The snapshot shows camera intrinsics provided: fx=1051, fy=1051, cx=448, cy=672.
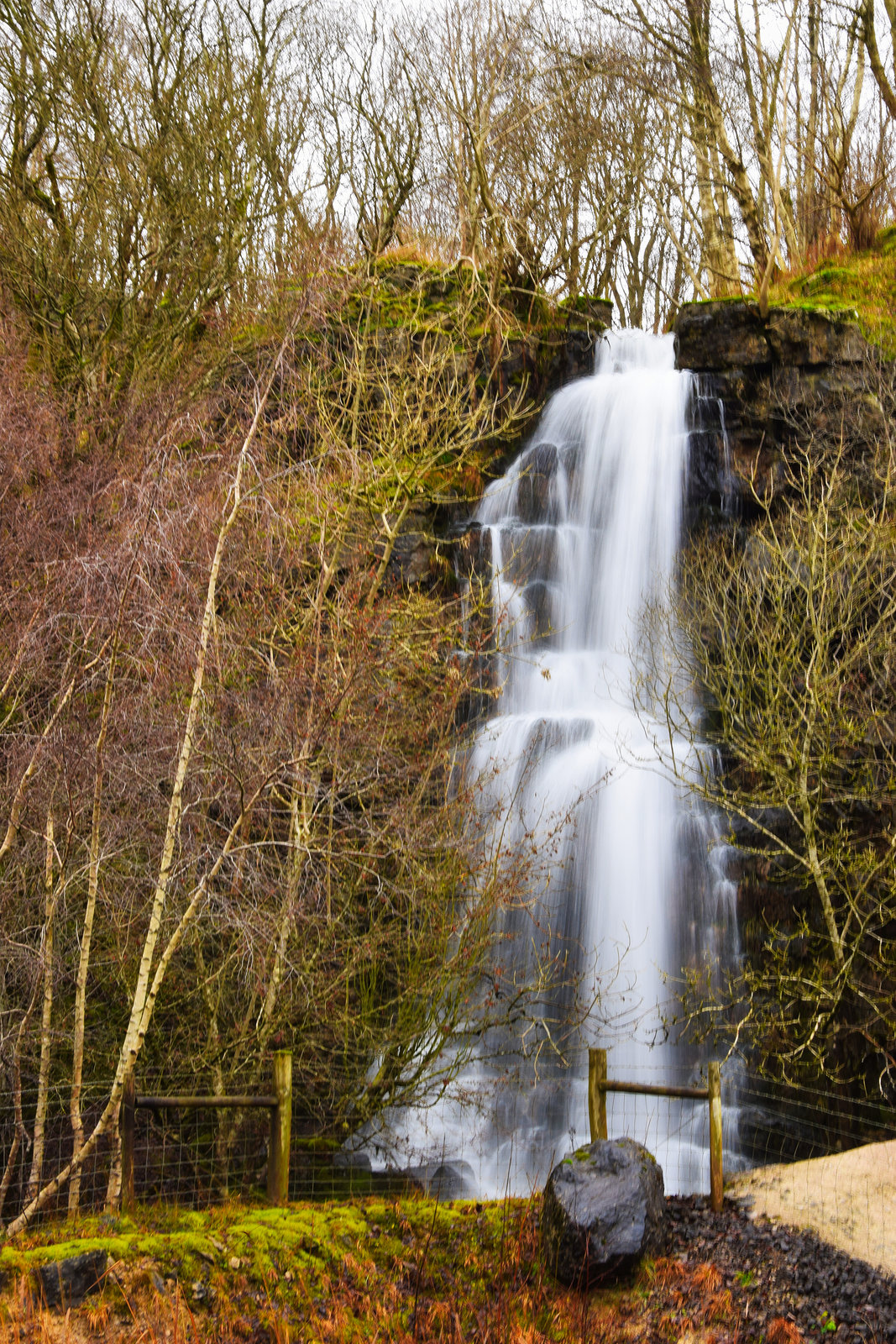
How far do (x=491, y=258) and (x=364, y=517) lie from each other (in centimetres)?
704

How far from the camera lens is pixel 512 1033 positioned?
10734mm

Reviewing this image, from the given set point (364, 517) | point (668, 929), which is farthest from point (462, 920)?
point (364, 517)

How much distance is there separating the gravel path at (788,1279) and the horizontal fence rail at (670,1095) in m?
0.29

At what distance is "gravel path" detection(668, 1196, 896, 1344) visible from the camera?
→ 6230 millimetres

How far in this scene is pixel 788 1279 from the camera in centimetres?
674

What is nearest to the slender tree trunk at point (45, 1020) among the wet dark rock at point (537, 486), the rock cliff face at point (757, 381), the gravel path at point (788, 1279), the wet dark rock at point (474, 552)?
→ the gravel path at point (788, 1279)

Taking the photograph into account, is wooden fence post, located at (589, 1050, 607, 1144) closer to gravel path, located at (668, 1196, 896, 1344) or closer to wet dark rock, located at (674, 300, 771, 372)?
gravel path, located at (668, 1196, 896, 1344)

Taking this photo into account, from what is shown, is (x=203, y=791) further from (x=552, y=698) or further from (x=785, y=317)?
(x=785, y=317)

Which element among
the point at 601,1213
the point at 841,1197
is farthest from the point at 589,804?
the point at 601,1213

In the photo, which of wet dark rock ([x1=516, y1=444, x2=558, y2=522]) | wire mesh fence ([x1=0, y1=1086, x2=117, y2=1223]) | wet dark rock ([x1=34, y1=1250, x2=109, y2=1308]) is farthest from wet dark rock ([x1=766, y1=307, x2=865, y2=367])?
wet dark rock ([x1=34, y1=1250, x2=109, y2=1308])

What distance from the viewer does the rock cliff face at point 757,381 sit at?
15211 millimetres

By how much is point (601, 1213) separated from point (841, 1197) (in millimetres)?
2250

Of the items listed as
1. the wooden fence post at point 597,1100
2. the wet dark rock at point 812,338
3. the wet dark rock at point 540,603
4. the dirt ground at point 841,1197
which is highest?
the wet dark rock at point 812,338

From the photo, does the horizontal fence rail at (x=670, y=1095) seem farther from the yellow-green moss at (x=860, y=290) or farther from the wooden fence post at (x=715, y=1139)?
the yellow-green moss at (x=860, y=290)
